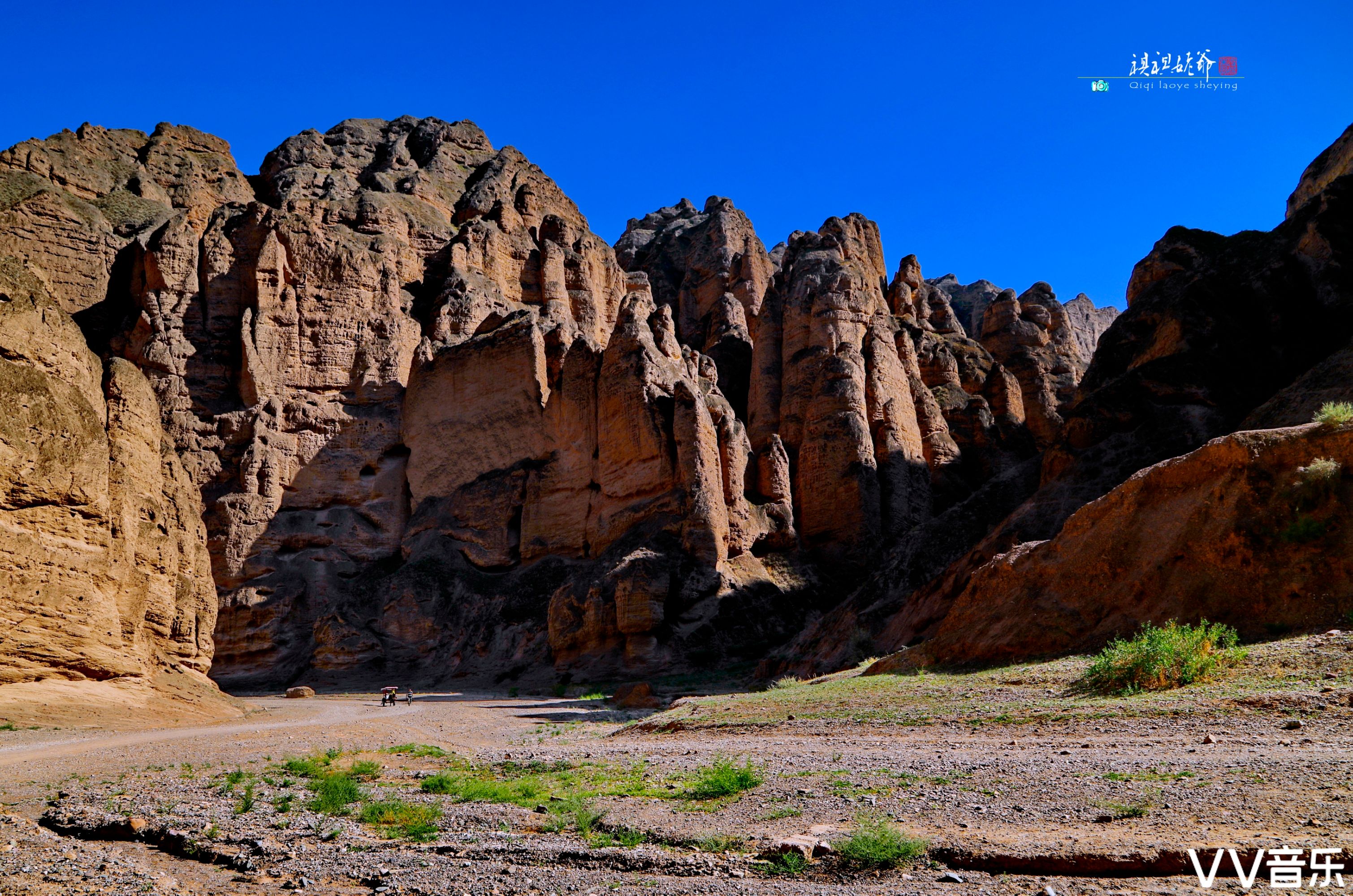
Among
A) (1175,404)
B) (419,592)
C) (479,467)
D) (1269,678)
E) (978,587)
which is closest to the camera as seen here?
(1269,678)

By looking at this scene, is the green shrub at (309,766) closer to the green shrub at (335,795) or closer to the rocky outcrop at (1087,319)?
the green shrub at (335,795)

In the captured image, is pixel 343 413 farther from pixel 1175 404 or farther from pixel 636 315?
pixel 1175 404

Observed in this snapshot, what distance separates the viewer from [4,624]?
67.9ft

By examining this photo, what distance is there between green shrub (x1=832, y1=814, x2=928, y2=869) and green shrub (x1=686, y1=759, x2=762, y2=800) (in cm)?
279

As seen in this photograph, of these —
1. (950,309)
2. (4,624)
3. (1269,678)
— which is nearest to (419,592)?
(4,624)

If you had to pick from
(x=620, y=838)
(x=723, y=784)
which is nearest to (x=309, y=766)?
(x=723, y=784)

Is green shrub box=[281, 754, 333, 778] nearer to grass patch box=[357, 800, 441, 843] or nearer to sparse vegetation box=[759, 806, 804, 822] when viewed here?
grass patch box=[357, 800, 441, 843]

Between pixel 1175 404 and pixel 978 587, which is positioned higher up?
pixel 1175 404

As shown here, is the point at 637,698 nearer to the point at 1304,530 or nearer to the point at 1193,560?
the point at 1193,560

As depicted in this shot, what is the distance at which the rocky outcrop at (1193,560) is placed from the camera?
16.5m

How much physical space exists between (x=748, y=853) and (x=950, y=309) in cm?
7757

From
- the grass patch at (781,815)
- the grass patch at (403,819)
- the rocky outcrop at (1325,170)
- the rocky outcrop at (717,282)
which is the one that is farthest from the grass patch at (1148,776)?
the rocky outcrop at (717,282)

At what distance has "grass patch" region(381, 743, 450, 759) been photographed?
17.3 meters

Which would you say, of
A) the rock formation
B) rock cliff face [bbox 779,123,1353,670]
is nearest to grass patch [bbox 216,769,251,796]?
the rock formation
